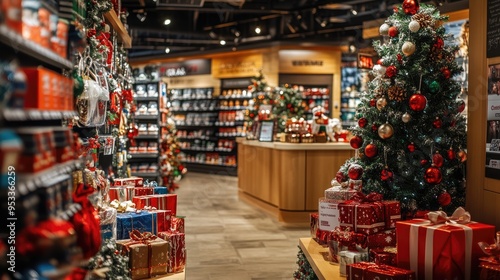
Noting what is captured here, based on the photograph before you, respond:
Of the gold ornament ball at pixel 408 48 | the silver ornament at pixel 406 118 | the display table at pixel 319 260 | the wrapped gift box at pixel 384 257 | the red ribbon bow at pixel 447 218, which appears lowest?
the display table at pixel 319 260

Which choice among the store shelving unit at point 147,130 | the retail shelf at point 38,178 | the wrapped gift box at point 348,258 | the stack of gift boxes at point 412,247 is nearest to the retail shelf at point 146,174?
the store shelving unit at point 147,130

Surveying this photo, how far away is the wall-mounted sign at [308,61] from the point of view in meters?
13.9

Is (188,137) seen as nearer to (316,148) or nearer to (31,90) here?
(316,148)

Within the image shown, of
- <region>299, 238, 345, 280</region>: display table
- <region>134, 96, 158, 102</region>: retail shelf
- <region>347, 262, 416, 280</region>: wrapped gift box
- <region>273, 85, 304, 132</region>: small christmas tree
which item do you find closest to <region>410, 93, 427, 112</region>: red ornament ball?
<region>299, 238, 345, 280</region>: display table

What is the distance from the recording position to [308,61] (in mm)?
13930

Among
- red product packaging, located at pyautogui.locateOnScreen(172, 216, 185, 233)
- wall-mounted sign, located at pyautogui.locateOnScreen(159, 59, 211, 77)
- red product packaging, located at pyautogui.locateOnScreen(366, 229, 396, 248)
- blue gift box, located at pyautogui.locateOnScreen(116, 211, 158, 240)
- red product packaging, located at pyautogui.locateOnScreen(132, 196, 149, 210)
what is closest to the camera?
blue gift box, located at pyautogui.locateOnScreen(116, 211, 158, 240)

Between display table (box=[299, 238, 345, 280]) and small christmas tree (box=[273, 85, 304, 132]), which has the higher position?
small christmas tree (box=[273, 85, 304, 132])

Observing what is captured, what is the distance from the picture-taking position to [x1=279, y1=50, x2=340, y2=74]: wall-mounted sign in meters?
13.9

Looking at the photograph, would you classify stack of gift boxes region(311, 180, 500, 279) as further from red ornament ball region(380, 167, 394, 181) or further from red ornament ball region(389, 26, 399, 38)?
red ornament ball region(389, 26, 399, 38)

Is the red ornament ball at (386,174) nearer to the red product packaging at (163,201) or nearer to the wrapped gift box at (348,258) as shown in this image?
the wrapped gift box at (348,258)

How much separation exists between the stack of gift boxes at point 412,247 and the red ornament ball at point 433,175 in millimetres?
778

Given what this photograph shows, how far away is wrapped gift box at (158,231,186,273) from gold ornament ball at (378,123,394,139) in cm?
186

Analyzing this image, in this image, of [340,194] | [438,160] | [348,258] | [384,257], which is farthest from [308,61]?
[384,257]

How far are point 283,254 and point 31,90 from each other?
4890mm
